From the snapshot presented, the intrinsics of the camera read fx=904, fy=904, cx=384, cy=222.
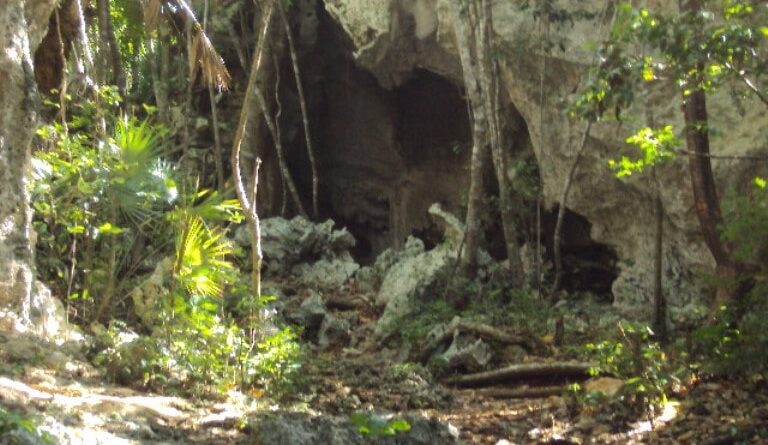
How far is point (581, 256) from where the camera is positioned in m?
13.2

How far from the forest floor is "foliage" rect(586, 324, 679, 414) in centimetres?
12

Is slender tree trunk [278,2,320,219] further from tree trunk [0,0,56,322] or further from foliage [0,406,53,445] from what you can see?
foliage [0,406,53,445]

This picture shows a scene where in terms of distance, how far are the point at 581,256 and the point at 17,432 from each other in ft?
34.9

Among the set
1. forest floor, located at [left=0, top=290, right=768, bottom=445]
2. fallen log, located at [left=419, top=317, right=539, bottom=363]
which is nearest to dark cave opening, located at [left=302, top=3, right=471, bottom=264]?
fallen log, located at [left=419, top=317, right=539, bottom=363]

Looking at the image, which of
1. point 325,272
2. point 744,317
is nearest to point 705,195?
point 744,317

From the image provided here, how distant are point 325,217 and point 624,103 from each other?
38.5 feet

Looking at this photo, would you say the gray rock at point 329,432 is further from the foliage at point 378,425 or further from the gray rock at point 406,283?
the gray rock at point 406,283

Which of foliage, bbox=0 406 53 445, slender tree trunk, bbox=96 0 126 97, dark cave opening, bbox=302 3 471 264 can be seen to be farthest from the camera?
dark cave opening, bbox=302 3 471 264

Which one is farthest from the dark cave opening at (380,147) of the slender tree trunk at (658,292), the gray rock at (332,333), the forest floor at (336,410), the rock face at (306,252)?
the forest floor at (336,410)

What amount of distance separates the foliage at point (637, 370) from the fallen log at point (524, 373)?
0.59 m

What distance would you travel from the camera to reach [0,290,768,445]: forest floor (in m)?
4.67

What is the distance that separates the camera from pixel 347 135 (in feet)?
56.0

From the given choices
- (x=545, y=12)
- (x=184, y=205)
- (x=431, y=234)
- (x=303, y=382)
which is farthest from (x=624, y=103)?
(x=431, y=234)

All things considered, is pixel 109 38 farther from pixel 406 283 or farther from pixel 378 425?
pixel 378 425
